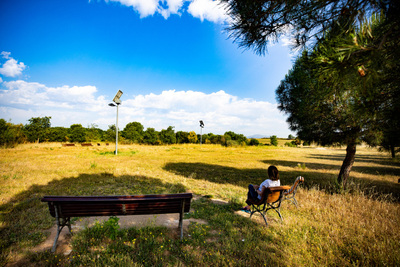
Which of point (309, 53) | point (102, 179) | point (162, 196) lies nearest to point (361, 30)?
point (309, 53)

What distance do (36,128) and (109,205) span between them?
39055mm

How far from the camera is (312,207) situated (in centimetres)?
462

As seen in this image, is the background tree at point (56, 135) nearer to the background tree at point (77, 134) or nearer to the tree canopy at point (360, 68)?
the background tree at point (77, 134)

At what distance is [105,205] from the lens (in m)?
2.75

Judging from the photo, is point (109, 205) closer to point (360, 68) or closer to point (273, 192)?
point (273, 192)

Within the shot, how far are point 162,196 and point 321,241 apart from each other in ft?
10.00

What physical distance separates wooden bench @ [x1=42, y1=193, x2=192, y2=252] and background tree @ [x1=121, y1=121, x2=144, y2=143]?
4084 cm

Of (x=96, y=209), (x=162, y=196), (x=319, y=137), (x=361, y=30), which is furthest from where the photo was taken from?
(x=319, y=137)

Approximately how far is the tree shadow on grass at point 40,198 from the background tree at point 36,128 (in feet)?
104

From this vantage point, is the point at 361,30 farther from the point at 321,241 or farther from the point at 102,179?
the point at 102,179

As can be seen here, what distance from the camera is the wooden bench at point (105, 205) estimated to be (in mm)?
2652

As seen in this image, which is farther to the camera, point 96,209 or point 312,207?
point 312,207

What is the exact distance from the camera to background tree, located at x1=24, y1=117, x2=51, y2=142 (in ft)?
93.8

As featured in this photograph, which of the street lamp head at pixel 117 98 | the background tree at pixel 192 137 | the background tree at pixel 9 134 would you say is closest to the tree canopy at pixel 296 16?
the street lamp head at pixel 117 98
